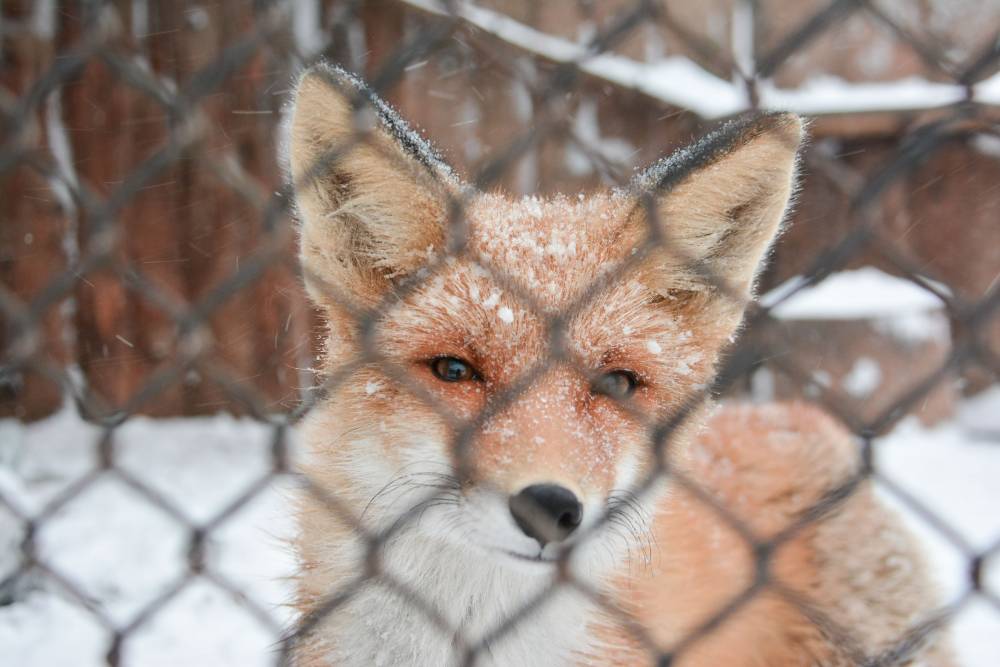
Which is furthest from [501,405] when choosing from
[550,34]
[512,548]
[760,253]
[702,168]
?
[550,34]

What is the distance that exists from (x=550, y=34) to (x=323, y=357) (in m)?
2.90

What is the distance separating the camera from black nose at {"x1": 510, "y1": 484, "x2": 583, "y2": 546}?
56.4 inches

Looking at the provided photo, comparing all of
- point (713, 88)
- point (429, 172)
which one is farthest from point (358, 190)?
point (713, 88)

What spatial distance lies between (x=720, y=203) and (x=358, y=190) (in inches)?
30.3

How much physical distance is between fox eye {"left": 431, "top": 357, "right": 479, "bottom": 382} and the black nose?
0.37 meters

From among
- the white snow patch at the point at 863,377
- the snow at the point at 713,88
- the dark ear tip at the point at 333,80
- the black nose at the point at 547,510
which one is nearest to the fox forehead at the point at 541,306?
the black nose at the point at 547,510

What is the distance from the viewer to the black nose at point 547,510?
1434mm

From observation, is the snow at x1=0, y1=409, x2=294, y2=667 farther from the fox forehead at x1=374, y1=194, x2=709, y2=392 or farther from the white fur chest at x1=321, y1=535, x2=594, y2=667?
the fox forehead at x1=374, y1=194, x2=709, y2=392

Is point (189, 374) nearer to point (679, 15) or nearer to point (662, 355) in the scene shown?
point (662, 355)

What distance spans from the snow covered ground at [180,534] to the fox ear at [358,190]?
49cm

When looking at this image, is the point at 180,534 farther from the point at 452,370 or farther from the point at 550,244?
the point at 550,244

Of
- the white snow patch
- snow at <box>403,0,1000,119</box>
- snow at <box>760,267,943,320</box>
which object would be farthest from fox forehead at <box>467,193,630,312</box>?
the white snow patch

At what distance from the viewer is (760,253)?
1.89 m

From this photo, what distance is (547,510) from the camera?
4.70ft
